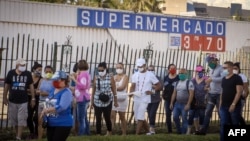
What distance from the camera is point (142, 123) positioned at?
46.5 feet

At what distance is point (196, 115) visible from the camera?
14.7 meters

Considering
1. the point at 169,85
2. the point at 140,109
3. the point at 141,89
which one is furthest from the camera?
the point at 169,85

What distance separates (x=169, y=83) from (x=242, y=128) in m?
5.96

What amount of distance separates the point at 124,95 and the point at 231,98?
8.54 feet

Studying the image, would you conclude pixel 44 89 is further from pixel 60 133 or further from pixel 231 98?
pixel 231 98

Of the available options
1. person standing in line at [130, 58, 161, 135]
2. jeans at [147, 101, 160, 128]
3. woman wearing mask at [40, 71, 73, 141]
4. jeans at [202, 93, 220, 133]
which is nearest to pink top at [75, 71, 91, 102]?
person standing in line at [130, 58, 161, 135]

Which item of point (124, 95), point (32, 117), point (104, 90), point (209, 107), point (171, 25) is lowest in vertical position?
point (32, 117)

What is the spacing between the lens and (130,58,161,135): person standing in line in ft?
45.8

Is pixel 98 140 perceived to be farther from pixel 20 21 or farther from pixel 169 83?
pixel 20 21

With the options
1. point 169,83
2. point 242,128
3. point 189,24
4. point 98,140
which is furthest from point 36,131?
point 189,24

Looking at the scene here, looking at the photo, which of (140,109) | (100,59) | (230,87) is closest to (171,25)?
(100,59)

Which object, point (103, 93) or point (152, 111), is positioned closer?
point (103, 93)

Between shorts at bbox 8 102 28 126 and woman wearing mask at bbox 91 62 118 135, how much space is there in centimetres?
154

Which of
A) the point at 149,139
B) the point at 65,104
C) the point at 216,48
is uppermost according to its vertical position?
the point at 216,48
